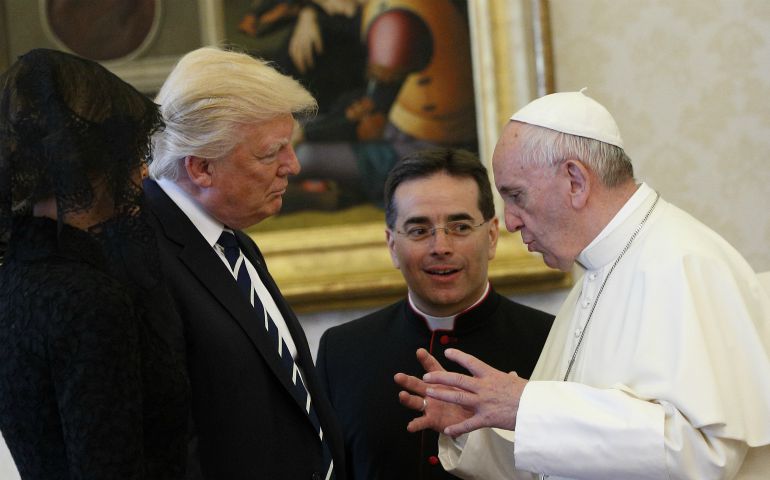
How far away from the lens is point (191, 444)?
6.02 feet

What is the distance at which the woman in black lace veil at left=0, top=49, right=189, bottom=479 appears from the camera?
4.72 ft

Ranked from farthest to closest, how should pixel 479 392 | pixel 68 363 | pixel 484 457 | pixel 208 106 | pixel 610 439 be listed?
1. pixel 484 457
2. pixel 208 106
3. pixel 479 392
4. pixel 610 439
5. pixel 68 363

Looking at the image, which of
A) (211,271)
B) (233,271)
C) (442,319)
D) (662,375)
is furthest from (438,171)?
(662,375)

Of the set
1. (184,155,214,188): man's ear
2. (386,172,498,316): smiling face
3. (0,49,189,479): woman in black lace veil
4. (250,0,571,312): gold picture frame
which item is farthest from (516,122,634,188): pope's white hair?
(250,0,571,312): gold picture frame

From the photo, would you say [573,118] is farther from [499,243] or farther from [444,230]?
[499,243]

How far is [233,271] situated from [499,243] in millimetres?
1486

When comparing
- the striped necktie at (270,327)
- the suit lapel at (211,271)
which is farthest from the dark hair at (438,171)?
the suit lapel at (211,271)

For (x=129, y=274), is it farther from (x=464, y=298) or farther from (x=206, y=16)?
(x=206, y=16)

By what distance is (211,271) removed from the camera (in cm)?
204

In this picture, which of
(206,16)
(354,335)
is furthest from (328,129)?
(354,335)

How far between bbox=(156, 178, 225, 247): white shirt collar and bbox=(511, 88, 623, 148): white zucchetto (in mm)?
773

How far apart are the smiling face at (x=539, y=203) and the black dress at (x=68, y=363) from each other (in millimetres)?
1018

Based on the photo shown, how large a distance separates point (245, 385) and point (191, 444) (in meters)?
0.17

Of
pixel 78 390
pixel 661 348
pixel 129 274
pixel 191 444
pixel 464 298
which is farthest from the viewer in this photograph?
pixel 464 298
